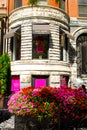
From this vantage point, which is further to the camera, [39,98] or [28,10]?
[28,10]

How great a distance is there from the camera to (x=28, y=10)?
74.8 feet

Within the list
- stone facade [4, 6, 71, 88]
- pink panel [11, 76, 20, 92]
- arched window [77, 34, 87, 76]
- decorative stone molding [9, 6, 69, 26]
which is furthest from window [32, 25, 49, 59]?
arched window [77, 34, 87, 76]

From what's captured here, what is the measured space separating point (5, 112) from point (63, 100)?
4.95 meters

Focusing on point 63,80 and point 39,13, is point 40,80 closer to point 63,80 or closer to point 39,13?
point 63,80

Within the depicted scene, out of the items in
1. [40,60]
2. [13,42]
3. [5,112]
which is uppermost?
[13,42]

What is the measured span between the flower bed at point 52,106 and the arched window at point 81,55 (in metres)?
14.0

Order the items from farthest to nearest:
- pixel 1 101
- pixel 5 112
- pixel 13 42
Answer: pixel 13 42, pixel 1 101, pixel 5 112

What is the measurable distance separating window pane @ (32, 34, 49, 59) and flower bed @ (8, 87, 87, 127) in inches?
447

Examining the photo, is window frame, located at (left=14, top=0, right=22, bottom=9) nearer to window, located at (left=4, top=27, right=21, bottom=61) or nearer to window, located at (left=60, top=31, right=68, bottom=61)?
window, located at (left=4, top=27, right=21, bottom=61)

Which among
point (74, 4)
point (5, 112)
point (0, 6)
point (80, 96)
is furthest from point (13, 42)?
point (80, 96)

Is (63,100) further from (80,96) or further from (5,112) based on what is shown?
(5,112)

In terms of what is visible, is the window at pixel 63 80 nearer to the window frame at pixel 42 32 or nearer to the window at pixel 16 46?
the window frame at pixel 42 32

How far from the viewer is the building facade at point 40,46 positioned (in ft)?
72.1

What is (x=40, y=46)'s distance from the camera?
22.5 metres
